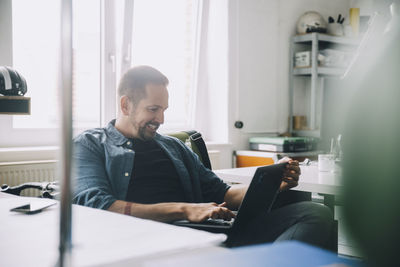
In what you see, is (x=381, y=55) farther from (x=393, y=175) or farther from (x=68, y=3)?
(x=68, y=3)

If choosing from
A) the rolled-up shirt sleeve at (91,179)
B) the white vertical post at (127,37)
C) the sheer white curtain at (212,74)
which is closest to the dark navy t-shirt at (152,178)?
the rolled-up shirt sleeve at (91,179)

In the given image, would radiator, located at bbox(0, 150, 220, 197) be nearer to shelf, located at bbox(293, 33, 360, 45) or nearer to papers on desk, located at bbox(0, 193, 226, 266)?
papers on desk, located at bbox(0, 193, 226, 266)

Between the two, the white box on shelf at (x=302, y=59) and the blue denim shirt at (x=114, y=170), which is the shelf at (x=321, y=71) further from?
the blue denim shirt at (x=114, y=170)

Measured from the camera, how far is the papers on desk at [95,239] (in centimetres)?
75

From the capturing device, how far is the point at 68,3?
1.49ft

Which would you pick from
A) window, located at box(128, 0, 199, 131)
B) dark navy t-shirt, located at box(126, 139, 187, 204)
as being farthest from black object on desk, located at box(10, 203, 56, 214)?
window, located at box(128, 0, 199, 131)

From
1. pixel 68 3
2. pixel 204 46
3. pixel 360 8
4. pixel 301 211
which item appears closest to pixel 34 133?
pixel 204 46

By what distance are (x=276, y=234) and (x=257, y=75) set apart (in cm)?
274

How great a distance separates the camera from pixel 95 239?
85 centimetres

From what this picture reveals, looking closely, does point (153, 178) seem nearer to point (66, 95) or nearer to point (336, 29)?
point (66, 95)

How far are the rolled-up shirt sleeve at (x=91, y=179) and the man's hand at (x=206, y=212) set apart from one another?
294 mm

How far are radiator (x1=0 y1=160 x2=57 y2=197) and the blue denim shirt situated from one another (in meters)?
0.91

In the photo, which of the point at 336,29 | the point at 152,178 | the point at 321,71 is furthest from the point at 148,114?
the point at 336,29

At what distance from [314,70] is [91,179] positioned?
3.07 meters
